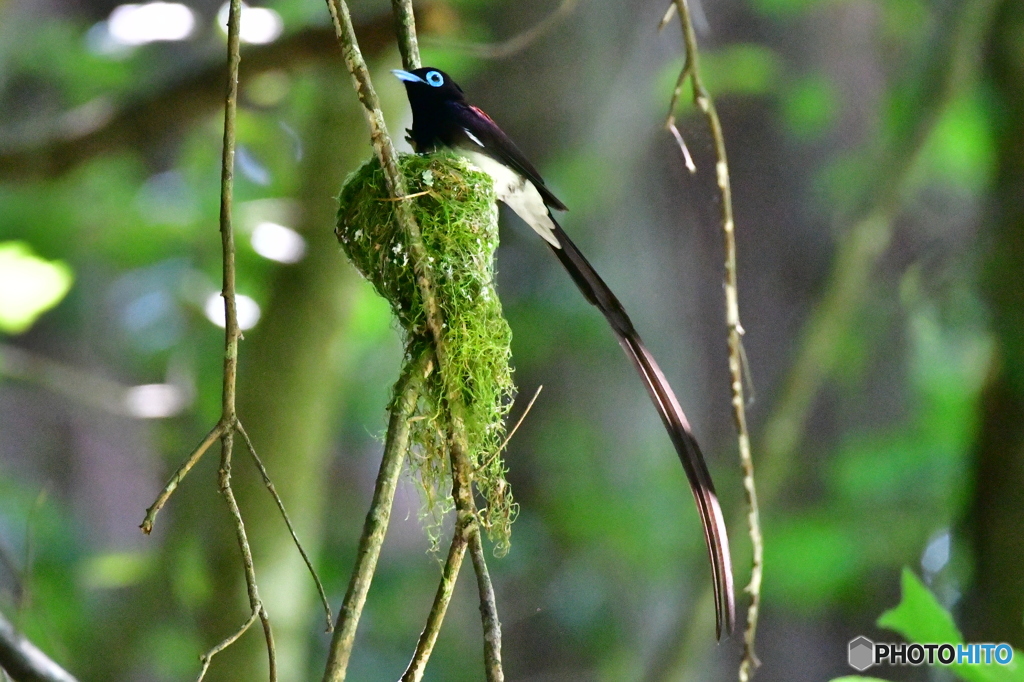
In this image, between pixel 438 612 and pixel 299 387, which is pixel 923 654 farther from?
pixel 299 387

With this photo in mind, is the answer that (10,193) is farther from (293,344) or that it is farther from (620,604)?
(620,604)

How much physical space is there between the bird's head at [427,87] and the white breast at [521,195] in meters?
0.12

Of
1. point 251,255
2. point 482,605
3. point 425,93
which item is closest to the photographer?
point 482,605

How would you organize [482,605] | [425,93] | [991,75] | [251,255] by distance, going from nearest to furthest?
[482,605]
[425,93]
[991,75]
[251,255]

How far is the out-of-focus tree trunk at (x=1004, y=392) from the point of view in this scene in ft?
7.75

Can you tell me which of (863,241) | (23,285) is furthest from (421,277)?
(863,241)

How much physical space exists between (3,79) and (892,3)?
3.78m

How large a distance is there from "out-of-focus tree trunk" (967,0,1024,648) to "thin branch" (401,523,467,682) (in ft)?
5.55

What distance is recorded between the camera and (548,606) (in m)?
3.71

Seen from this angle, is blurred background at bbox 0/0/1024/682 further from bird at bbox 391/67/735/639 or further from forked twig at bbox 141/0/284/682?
forked twig at bbox 141/0/284/682

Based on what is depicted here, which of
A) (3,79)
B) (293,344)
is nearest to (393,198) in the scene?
(293,344)

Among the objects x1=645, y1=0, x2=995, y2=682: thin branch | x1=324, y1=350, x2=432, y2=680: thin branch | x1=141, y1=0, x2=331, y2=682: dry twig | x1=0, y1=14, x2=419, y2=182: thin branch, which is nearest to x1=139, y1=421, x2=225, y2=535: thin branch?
x1=141, y1=0, x2=331, y2=682: dry twig

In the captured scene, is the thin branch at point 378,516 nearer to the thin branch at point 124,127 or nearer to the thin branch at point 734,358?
the thin branch at point 734,358

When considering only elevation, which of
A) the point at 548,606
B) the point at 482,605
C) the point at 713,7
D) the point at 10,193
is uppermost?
the point at 713,7
